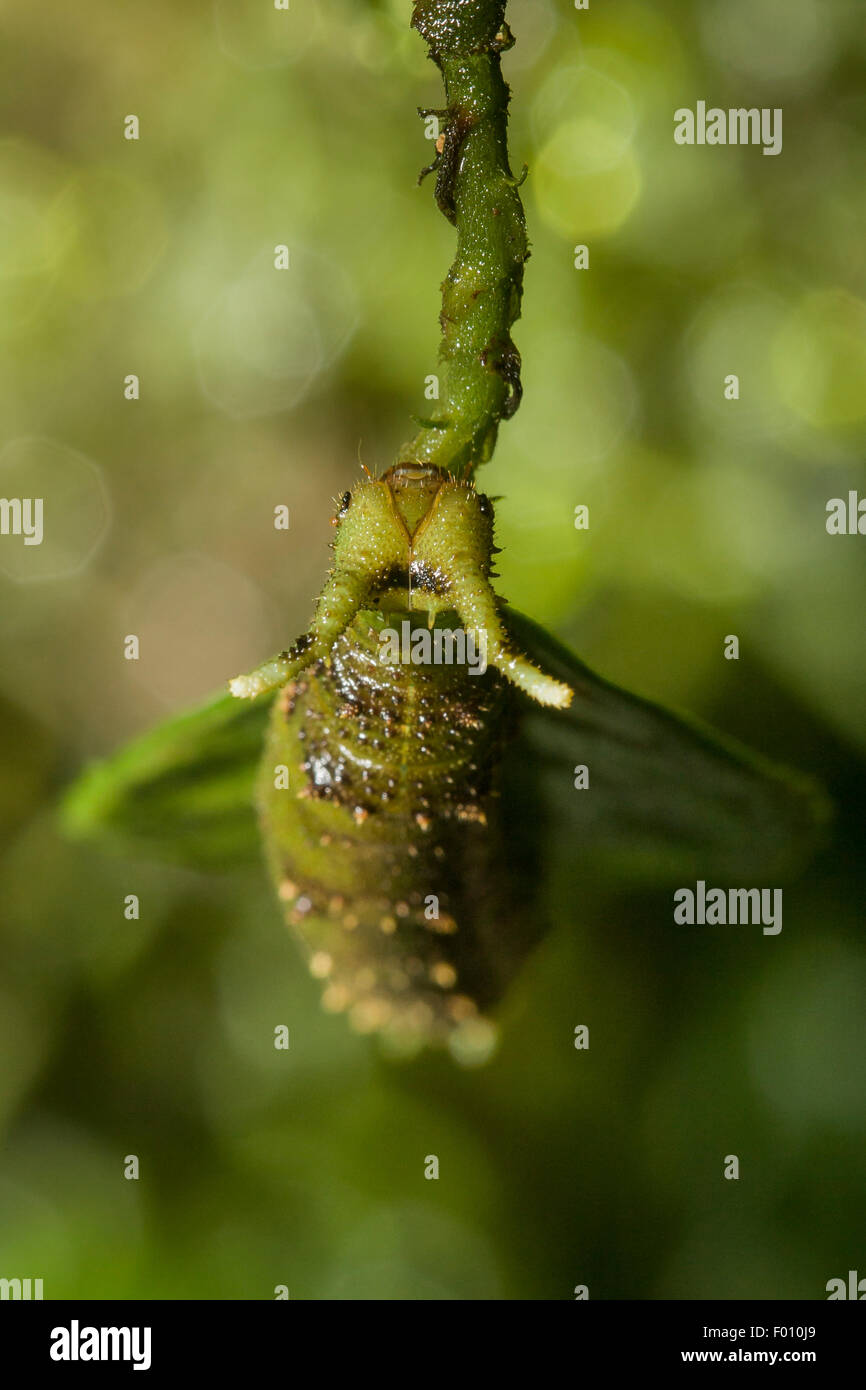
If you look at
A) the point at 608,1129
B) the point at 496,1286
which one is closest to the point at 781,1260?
the point at 608,1129

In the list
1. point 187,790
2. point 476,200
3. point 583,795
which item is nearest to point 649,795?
point 583,795

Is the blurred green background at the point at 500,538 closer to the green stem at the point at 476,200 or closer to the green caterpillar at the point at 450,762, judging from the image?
the green caterpillar at the point at 450,762

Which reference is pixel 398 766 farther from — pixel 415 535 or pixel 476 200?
pixel 476 200

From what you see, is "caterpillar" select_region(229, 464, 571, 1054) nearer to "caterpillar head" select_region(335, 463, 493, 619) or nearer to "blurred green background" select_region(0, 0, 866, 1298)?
"caterpillar head" select_region(335, 463, 493, 619)

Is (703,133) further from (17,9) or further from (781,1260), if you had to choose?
(781,1260)

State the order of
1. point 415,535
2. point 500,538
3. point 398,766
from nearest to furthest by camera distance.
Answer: point 415,535 → point 398,766 → point 500,538

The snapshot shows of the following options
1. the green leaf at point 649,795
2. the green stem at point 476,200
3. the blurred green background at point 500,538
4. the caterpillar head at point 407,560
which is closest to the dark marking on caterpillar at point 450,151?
the green stem at point 476,200

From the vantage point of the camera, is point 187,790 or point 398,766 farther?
point 187,790
